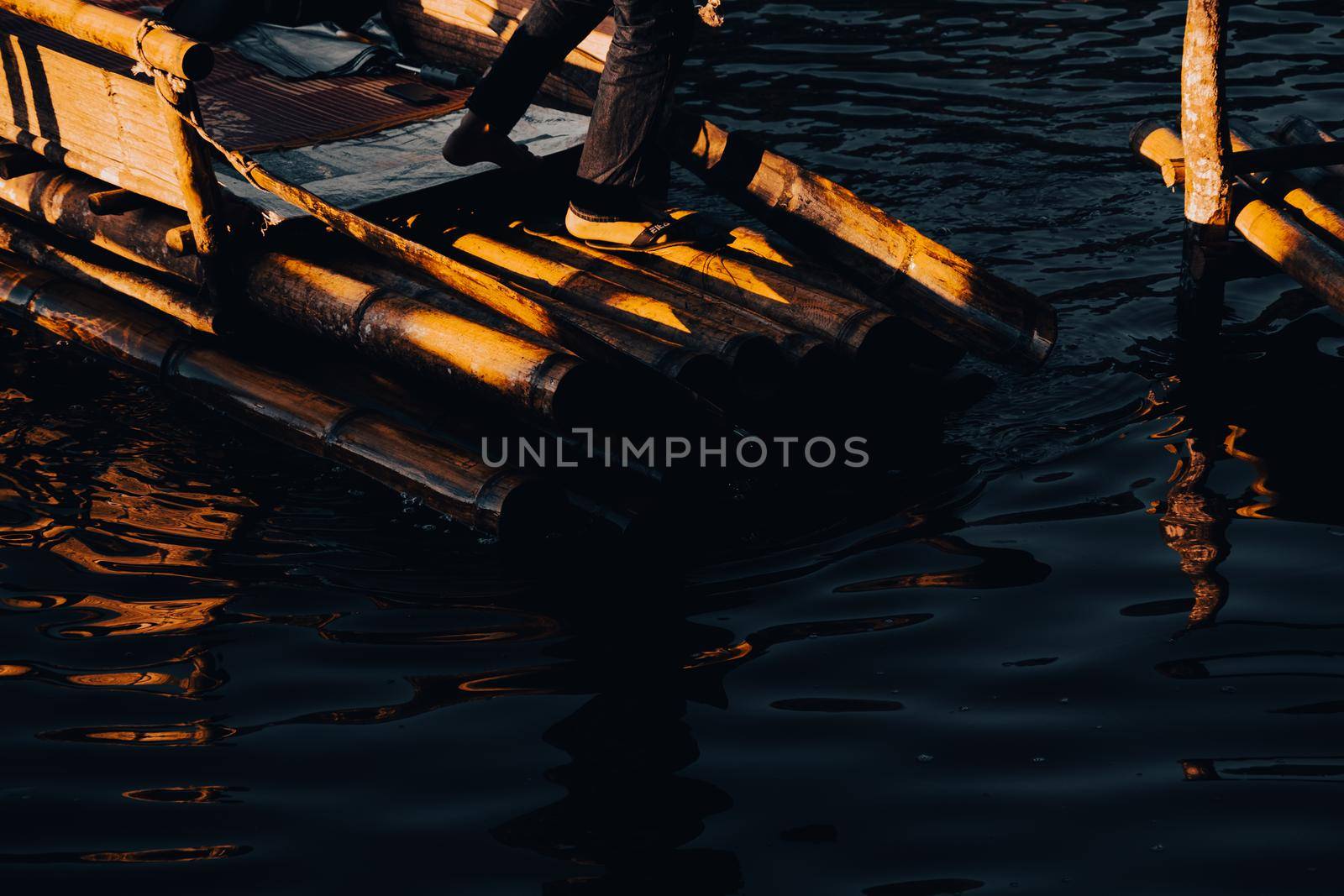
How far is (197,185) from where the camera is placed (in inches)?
263

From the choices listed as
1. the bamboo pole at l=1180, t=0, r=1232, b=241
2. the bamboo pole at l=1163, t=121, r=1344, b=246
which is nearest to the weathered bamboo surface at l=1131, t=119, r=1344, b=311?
the bamboo pole at l=1163, t=121, r=1344, b=246

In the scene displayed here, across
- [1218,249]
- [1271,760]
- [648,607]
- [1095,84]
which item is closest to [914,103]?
[1095,84]

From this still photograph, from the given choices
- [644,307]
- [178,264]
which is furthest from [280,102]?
[644,307]

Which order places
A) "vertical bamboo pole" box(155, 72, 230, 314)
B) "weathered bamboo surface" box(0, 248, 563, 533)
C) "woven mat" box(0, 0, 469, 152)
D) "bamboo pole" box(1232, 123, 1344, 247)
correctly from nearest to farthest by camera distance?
"weathered bamboo surface" box(0, 248, 563, 533) → "vertical bamboo pole" box(155, 72, 230, 314) → "bamboo pole" box(1232, 123, 1344, 247) → "woven mat" box(0, 0, 469, 152)

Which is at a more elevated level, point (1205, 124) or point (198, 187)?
point (1205, 124)

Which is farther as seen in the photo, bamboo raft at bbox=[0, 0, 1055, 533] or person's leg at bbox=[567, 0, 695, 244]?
person's leg at bbox=[567, 0, 695, 244]

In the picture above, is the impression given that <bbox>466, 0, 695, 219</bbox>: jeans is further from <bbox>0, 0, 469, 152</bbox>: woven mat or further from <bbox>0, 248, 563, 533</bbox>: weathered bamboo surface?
<bbox>0, 248, 563, 533</bbox>: weathered bamboo surface

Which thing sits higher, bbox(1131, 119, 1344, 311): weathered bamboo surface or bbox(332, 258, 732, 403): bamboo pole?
bbox(1131, 119, 1344, 311): weathered bamboo surface

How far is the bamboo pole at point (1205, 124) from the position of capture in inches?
272

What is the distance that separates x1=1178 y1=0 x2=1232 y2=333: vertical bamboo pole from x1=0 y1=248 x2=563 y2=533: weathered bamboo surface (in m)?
3.54

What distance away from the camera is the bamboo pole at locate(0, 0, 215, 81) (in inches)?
249

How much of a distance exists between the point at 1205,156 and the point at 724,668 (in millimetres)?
3702

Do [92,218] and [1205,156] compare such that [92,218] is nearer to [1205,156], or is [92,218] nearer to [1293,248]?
[1205,156]

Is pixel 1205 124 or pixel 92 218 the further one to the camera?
pixel 92 218
